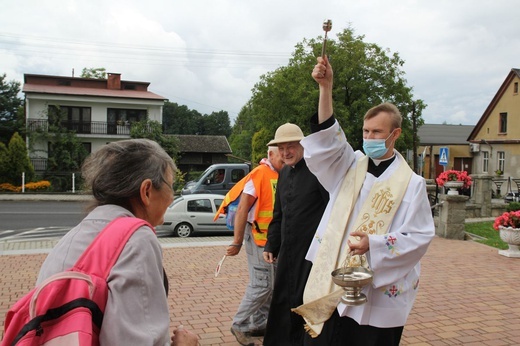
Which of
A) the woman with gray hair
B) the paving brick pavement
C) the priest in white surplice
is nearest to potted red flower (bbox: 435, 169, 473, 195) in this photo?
the paving brick pavement

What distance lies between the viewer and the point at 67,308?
128cm

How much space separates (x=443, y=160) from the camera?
18031mm

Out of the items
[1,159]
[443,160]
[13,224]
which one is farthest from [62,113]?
[443,160]

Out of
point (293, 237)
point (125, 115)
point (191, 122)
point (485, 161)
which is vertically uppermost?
point (191, 122)

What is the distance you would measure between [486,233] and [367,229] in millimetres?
11333

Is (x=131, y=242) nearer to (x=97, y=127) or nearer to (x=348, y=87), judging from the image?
(x=348, y=87)

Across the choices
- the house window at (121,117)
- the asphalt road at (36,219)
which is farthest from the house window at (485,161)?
the asphalt road at (36,219)

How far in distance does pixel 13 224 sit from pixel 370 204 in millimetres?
15312

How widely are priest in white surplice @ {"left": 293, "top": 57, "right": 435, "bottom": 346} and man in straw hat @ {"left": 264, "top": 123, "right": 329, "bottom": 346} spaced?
0.62 metres

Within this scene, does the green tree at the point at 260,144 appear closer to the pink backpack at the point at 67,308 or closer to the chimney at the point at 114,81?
the chimney at the point at 114,81

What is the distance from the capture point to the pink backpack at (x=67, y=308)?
1.24 m

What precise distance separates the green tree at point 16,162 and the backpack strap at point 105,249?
30.7m

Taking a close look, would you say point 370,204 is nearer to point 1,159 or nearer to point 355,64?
point 355,64

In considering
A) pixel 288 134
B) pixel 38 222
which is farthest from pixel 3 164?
pixel 288 134
